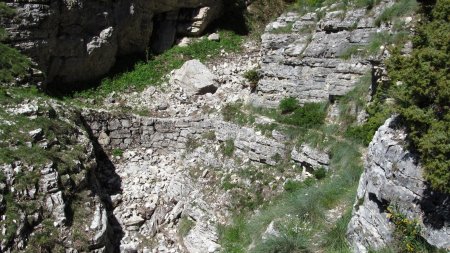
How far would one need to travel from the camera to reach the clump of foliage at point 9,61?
1401 cm

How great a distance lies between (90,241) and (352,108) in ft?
24.7

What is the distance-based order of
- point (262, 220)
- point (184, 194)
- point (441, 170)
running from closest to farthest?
point (441, 170) < point (262, 220) < point (184, 194)

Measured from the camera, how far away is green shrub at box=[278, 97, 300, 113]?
529 inches

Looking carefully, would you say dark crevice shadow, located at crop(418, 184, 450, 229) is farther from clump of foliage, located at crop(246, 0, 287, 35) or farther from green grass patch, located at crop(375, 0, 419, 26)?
clump of foliage, located at crop(246, 0, 287, 35)

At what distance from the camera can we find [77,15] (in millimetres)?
15773

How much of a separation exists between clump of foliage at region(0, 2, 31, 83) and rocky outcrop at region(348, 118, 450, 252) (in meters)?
11.3

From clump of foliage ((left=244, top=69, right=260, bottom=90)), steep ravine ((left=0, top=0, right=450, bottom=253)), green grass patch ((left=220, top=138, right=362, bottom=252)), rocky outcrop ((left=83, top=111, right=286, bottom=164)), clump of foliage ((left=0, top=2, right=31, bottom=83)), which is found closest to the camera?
green grass patch ((left=220, top=138, right=362, bottom=252))

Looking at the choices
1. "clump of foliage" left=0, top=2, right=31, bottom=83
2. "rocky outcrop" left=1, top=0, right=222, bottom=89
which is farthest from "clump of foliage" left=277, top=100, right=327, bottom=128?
"clump of foliage" left=0, top=2, right=31, bottom=83

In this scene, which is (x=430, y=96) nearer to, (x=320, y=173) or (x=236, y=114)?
(x=320, y=173)

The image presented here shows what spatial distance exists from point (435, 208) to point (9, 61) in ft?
42.8

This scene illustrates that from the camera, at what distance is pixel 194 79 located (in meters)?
16.5

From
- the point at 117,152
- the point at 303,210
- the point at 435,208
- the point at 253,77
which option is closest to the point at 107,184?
the point at 117,152

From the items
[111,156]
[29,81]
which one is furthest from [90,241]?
[29,81]

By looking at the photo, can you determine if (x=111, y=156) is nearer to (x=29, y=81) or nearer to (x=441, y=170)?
(x=29, y=81)
